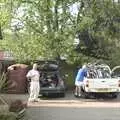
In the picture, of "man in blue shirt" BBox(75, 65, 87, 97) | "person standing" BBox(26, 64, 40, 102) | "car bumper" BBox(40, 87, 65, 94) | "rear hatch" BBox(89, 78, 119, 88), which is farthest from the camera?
"car bumper" BBox(40, 87, 65, 94)

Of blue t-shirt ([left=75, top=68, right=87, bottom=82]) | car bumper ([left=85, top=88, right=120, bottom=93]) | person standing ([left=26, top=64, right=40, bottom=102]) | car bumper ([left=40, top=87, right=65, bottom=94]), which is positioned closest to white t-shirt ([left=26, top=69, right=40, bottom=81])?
person standing ([left=26, top=64, right=40, bottom=102])

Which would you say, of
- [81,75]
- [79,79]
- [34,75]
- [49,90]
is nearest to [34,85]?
[34,75]

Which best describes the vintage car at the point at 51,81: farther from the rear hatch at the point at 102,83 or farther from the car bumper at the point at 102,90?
the rear hatch at the point at 102,83

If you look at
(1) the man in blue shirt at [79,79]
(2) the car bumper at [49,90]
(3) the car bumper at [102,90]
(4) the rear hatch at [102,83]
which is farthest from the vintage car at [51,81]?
(4) the rear hatch at [102,83]

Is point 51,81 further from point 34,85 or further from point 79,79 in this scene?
point 34,85

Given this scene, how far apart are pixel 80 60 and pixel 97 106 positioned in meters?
11.8

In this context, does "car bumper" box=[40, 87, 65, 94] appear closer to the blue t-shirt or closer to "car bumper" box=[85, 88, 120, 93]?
the blue t-shirt

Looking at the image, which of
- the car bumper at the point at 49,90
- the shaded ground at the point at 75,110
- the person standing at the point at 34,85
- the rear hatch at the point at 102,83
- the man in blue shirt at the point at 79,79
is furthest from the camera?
the car bumper at the point at 49,90

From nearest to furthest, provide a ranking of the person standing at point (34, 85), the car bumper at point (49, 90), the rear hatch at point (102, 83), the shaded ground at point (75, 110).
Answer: the shaded ground at point (75, 110) < the person standing at point (34, 85) < the rear hatch at point (102, 83) < the car bumper at point (49, 90)

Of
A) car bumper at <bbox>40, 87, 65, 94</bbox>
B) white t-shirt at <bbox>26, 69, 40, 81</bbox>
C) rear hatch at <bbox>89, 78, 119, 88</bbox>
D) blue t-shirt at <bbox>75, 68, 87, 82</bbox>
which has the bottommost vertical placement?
car bumper at <bbox>40, 87, 65, 94</bbox>

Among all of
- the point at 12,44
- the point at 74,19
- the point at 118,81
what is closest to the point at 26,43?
the point at 12,44

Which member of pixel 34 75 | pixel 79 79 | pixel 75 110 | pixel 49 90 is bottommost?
pixel 49 90

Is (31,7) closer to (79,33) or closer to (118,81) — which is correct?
(79,33)

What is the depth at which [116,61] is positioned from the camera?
34.5m
